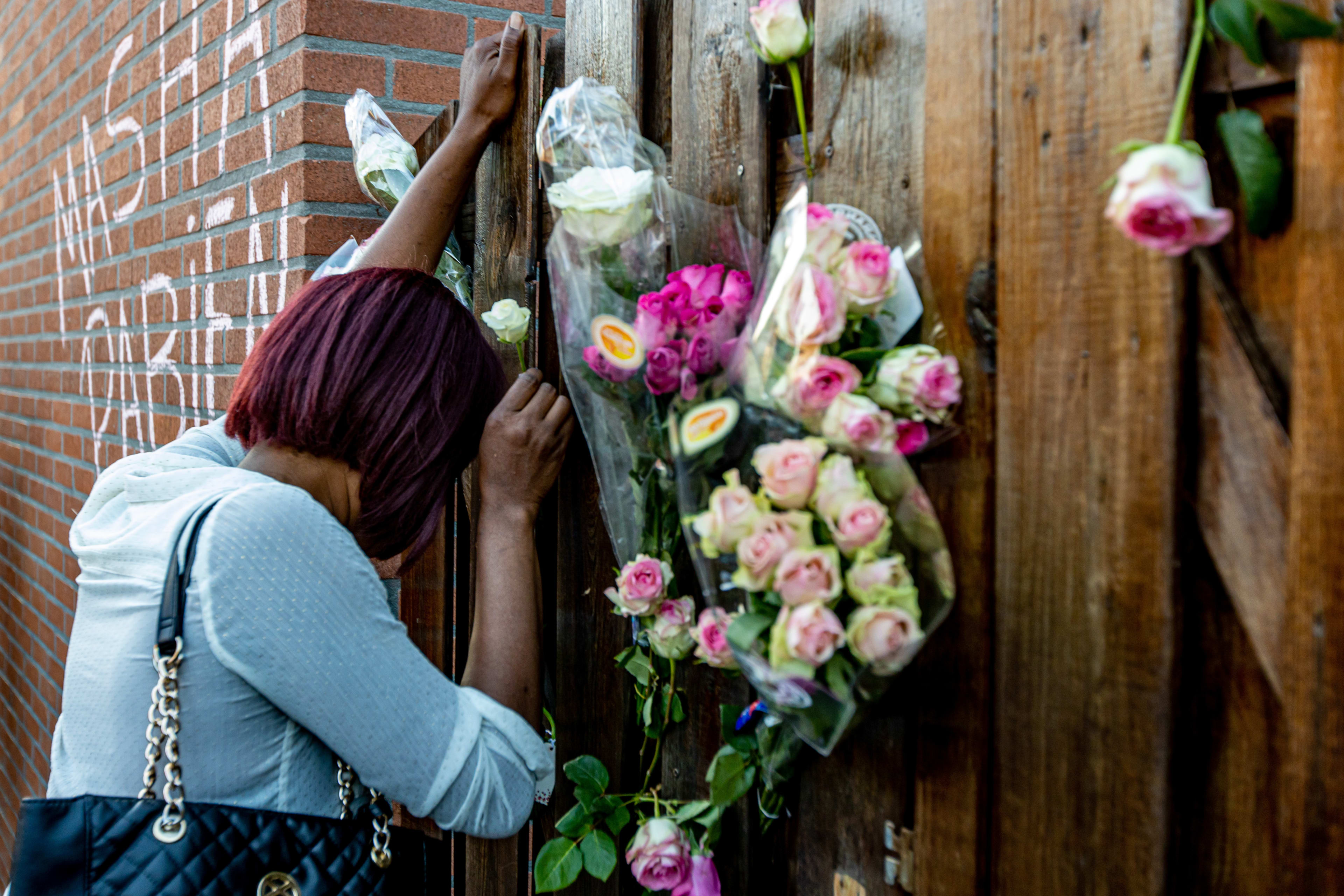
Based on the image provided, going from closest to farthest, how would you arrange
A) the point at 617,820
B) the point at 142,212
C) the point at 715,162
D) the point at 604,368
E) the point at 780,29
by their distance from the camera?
the point at 780,29, the point at 604,368, the point at 715,162, the point at 617,820, the point at 142,212

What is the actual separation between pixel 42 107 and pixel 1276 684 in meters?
5.16

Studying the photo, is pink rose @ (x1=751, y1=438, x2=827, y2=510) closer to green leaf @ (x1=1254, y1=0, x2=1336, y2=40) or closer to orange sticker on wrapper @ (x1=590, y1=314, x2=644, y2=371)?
orange sticker on wrapper @ (x1=590, y1=314, x2=644, y2=371)

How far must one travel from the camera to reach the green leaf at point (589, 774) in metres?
1.42

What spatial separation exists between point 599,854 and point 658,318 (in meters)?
0.76

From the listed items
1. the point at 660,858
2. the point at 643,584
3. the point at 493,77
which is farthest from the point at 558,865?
the point at 493,77

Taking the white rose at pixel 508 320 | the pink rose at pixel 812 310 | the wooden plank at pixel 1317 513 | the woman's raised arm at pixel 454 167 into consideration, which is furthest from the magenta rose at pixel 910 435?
the woman's raised arm at pixel 454 167

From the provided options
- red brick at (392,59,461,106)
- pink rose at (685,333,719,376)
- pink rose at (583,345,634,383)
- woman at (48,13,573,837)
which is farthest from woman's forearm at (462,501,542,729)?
red brick at (392,59,461,106)

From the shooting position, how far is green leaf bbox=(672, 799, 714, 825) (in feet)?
4.17

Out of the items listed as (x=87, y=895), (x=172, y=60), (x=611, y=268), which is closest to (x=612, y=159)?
(x=611, y=268)

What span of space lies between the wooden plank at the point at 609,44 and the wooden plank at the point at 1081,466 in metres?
0.66

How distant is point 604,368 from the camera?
3.90 feet

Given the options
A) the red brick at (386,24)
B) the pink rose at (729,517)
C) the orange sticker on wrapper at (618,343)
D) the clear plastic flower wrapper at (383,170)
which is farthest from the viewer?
the red brick at (386,24)

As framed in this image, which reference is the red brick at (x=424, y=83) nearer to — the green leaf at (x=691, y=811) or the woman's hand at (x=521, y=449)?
the woman's hand at (x=521, y=449)

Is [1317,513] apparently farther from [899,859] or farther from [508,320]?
[508,320]
